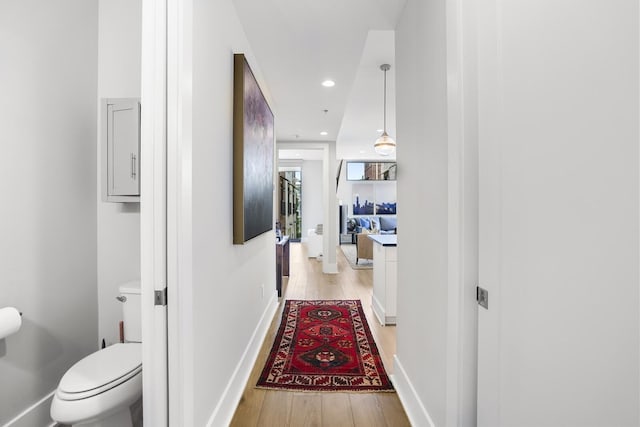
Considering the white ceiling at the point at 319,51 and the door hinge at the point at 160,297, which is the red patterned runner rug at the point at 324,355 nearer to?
the door hinge at the point at 160,297

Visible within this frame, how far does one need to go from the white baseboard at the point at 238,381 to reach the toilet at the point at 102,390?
1.31ft

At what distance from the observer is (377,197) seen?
33.0 feet

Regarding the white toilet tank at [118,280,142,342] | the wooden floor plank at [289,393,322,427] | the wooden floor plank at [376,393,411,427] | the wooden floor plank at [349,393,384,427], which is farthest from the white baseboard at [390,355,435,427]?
the white toilet tank at [118,280,142,342]

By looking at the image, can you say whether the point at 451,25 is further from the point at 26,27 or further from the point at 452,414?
the point at 26,27

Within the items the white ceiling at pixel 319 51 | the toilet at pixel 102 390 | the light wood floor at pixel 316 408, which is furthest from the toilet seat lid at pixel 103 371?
the white ceiling at pixel 319 51

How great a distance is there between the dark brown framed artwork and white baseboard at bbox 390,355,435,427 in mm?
1303

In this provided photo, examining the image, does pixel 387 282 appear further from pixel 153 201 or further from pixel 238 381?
pixel 153 201

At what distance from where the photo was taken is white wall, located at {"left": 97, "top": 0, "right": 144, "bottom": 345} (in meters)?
1.88

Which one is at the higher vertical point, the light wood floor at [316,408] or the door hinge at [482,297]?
the door hinge at [482,297]

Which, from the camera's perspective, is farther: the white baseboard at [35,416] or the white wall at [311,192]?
the white wall at [311,192]

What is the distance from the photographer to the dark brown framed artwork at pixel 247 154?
1.82 m

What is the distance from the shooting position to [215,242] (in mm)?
1518

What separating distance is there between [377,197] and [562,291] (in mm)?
9509

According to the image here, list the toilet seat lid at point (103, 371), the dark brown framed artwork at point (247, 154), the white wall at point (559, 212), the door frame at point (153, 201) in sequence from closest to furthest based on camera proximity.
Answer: the white wall at point (559, 212), the door frame at point (153, 201), the toilet seat lid at point (103, 371), the dark brown framed artwork at point (247, 154)
